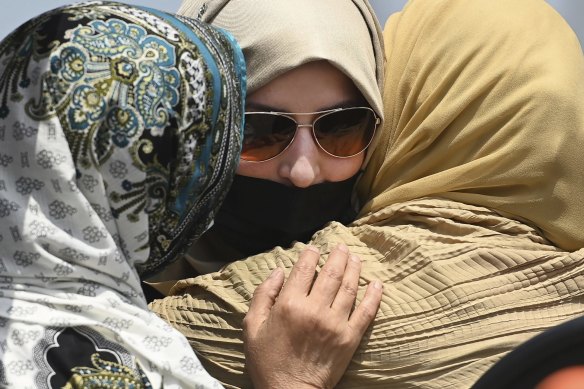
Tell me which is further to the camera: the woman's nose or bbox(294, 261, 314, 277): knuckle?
the woman's nose

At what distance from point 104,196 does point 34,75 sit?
20cm

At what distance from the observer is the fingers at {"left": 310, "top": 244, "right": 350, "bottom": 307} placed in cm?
182

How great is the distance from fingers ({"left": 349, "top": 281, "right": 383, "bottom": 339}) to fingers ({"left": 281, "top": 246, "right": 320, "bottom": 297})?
11 centimetres

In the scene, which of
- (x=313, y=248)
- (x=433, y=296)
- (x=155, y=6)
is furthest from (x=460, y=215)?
(x=155, y=6)

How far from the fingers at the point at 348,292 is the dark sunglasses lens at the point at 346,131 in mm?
279

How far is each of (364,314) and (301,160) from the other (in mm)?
360

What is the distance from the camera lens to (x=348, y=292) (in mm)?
1833

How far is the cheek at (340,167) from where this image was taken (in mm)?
2010

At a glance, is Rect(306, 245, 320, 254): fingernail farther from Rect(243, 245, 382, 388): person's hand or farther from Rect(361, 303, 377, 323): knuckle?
Rect(361, 303, 377, 323): knuckle

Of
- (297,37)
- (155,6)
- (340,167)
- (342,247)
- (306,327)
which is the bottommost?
(306,327)

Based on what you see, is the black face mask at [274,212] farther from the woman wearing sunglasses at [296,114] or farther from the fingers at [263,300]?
the fingers at [263,300]

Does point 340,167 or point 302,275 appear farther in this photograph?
point 340,167

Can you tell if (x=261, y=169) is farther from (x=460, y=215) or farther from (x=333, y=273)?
(x=460, y=215)

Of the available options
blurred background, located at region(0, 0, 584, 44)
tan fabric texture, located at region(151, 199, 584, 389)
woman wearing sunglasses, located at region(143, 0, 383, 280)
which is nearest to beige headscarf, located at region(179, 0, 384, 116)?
woman wearing sunglasses, located at region(143, 0, 383, 280)
